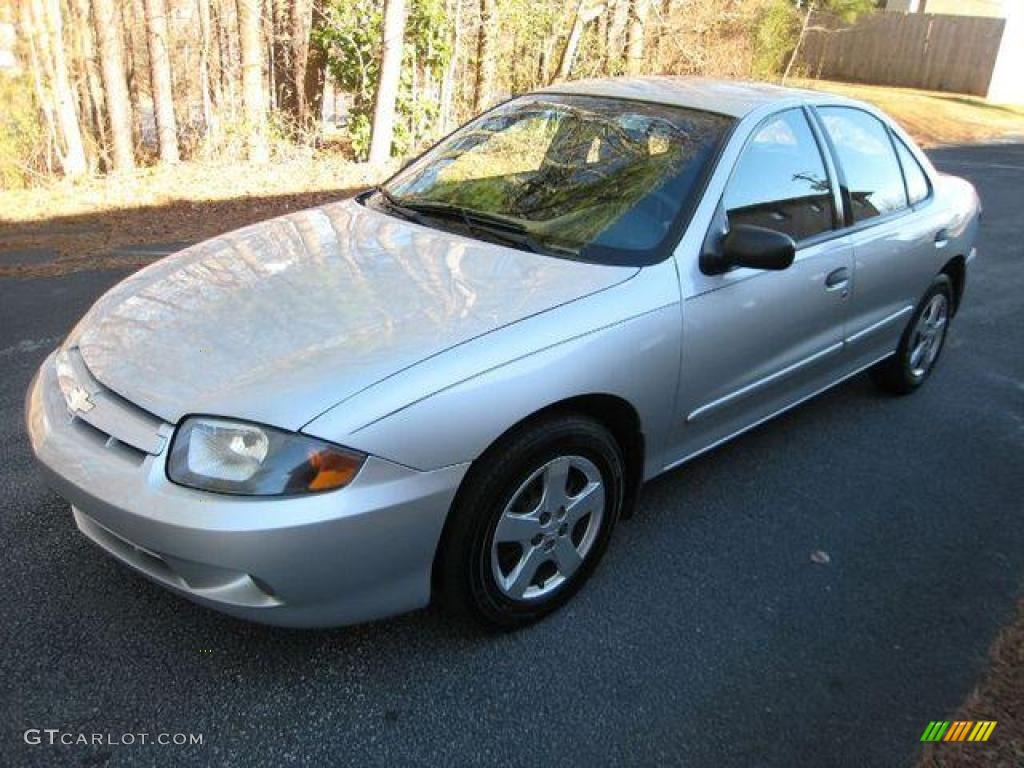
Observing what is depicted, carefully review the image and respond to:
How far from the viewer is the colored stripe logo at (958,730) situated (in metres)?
2.39

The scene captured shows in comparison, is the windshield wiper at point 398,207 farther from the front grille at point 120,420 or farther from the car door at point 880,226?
the car door at point 880,226

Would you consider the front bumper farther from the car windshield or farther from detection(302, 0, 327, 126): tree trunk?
detection(302, 0, 327, 126): tree trunk

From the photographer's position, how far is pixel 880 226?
394 centimetres

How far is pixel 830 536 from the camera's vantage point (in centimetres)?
336

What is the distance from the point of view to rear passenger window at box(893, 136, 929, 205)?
14.1 ft

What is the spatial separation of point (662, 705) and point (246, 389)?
4.97 ft

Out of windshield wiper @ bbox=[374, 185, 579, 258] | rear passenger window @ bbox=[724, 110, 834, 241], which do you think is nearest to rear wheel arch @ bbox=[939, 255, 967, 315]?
rear passenger window @ bbox=[724, 110, 834, 241]

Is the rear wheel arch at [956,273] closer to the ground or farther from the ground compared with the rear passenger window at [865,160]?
closer to the ground

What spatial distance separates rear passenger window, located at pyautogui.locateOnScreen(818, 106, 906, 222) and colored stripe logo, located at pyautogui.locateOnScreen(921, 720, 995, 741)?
223 centimetres

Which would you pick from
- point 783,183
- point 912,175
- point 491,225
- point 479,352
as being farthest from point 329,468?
point 912,175

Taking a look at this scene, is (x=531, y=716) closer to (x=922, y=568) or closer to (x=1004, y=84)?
(x=922, y=568)

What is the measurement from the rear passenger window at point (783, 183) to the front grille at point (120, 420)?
212cm

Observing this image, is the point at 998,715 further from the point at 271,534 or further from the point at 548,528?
the point at 271,534

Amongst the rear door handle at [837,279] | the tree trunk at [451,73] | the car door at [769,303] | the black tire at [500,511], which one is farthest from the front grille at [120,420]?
the tree trunk at [451,73]
